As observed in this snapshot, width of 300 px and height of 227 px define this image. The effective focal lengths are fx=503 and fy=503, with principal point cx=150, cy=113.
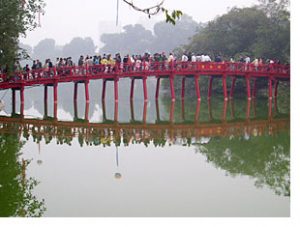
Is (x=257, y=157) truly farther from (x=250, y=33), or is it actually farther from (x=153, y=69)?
(x=250, y=33)

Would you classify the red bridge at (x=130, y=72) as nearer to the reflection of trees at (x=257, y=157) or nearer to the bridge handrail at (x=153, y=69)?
the bridge handrail at (x=153, y=69)

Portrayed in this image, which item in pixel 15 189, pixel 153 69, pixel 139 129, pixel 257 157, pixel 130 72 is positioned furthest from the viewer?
Result: pixel 153 69

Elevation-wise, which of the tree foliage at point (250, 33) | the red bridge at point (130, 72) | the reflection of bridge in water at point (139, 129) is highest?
the tree foliage at point (250, 33)

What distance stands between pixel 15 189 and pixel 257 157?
4974 millimetres

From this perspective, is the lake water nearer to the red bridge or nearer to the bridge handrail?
the red bridge

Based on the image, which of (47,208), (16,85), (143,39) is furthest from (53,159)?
(143,39)

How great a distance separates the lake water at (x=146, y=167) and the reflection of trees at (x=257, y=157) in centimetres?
2

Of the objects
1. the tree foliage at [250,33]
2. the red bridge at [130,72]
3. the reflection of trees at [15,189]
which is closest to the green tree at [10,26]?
the red bridge at [130,72]

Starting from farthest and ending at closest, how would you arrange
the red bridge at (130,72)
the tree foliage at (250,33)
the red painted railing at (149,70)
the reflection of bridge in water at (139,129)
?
the tree foliage at (250,33) < the red painted railing at (149,70) < the red bridge at (130,72) < the reflection of bridge in water at (139,129)

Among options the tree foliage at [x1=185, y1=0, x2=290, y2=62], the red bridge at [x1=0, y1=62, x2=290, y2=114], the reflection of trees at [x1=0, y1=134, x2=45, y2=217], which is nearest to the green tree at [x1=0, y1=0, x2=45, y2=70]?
the red bridge at [x1=0, y1=62, x2=290, y2=114]

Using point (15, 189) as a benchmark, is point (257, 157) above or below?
above

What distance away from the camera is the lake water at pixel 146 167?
23.0 ft

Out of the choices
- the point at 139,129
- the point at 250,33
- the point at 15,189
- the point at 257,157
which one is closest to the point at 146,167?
the point at 257,157

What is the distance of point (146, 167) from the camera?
31.1 ft
